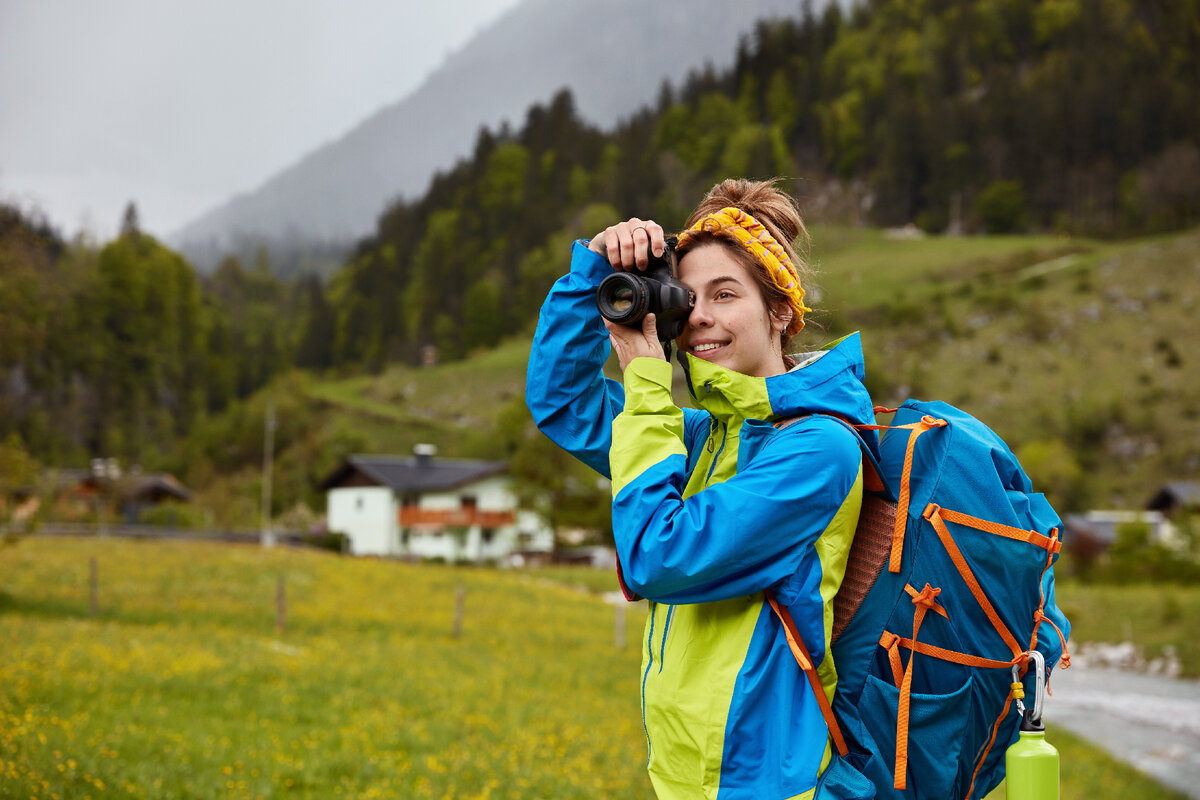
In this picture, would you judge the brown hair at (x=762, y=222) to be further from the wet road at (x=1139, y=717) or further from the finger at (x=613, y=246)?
the wet road at (x=1139, y=717)

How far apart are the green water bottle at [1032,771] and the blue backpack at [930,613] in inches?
4.1

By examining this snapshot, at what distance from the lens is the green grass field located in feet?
23.5

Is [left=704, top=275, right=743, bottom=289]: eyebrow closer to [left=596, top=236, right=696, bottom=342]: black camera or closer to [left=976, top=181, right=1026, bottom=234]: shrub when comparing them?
[left=596, top=236, right=696, bottom=342]: black camera

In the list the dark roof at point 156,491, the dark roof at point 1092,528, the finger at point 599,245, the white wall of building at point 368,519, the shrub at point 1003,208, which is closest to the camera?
the finger at point 599,245

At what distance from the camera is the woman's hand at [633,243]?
7.36ft

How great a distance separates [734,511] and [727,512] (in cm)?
1

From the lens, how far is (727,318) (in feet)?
7.37

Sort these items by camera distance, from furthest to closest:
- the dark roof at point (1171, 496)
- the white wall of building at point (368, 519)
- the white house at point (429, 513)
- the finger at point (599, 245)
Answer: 1. the white house at point (429, 513)
2. the white wall of building at point (368, 519)
3. the dark roof at point (1171, 496)
4. the finger at point (599, 245)

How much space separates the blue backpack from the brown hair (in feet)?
1.50

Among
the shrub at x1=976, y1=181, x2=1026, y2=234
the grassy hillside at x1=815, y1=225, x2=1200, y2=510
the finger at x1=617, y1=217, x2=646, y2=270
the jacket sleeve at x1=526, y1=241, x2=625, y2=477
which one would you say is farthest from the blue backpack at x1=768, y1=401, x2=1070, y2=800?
the shrub at x1=976, y1=181, x2=1026, y2=234

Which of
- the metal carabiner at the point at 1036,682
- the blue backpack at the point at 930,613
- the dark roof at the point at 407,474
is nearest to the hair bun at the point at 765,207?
the blue backpack at the point at 930,613

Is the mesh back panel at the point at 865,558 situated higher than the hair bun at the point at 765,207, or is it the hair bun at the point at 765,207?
the hair bun at the point at 765,207

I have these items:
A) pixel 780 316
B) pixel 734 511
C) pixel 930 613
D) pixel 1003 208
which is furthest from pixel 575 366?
pixel 1003 208

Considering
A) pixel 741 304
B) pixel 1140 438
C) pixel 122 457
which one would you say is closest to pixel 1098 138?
pixel 1140 438
